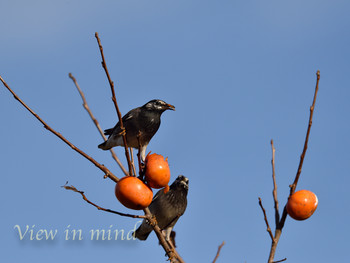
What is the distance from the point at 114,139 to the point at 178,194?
4.58 ft

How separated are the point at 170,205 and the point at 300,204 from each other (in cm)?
440

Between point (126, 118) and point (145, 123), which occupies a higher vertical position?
point (126, 118)

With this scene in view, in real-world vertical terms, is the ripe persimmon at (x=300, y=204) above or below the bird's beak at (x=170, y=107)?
below

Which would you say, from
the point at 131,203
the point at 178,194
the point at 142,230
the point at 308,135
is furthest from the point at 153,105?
the point at 308,135

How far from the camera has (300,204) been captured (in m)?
2.84

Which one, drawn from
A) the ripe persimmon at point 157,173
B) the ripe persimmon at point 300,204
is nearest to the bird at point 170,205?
the ripe persimmon at point 157,173

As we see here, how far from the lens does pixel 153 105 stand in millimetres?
6488

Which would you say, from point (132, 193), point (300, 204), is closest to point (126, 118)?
point (132, 193)

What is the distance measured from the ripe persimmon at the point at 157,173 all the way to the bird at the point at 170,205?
383cm

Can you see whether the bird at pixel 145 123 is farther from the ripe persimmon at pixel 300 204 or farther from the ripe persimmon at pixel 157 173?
the ripe persimmon at pixel 300 204

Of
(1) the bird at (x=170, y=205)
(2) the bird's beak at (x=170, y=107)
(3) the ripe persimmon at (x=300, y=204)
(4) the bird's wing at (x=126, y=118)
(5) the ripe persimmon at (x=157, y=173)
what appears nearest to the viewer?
(3) the ripe persimmon at (x=300, y=204)

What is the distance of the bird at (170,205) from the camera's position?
7047 millimetres

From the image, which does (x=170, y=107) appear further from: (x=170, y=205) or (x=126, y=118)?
(x=170, y=205)

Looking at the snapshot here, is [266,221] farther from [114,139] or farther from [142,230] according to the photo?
[142,230]
